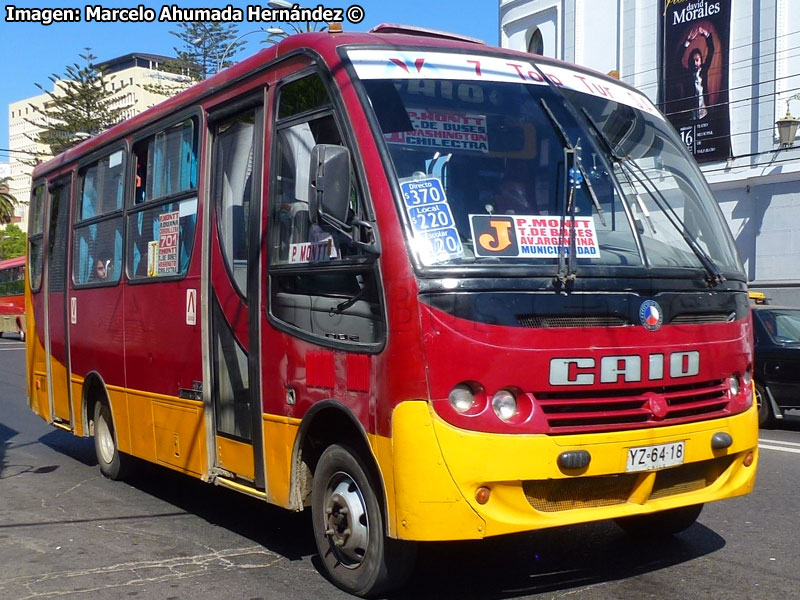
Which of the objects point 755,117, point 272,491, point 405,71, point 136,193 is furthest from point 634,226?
point 755,117

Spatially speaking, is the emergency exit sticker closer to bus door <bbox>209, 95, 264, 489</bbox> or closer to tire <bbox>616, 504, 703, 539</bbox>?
bus door <bbox>209, 95, 264, 489</bbox>

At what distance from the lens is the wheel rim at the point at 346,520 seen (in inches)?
215

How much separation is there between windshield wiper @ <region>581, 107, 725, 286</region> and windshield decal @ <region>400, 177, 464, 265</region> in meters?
1.19

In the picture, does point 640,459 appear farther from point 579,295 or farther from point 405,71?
point 405,71

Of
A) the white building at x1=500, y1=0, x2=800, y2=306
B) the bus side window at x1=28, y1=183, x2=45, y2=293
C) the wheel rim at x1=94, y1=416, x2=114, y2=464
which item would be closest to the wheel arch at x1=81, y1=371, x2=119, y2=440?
the wheel rim at x1=94, y1=416, x2=114, y2=464

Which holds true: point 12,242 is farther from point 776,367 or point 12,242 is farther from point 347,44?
point 347,44

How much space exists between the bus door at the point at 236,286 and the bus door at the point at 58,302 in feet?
12.9

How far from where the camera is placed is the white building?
23359mm

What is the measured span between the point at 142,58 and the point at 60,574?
134593 millimetres

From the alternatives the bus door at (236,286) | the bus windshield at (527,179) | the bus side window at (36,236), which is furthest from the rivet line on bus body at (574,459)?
the bus side window at (36,236)

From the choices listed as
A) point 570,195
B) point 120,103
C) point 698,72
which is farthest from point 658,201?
point 120,103

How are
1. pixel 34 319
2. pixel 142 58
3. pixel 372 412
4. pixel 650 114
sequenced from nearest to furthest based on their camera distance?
pixel 372 412 → pixel 650 114 → pixel 34 319 → pixel 142 58

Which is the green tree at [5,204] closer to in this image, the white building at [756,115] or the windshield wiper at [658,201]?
the white building at [756,115]

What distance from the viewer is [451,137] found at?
5473 mm
